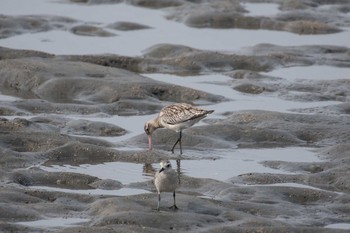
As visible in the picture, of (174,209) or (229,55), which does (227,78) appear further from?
(174,209)

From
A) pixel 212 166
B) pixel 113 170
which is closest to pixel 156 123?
pixel 212 166

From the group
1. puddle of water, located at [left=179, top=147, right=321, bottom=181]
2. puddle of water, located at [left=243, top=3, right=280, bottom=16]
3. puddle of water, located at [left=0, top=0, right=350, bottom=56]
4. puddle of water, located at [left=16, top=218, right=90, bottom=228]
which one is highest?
puddle of water, located at [left=243, top=3, right=280, bottom=16]

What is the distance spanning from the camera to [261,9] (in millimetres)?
38000

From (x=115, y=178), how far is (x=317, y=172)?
3425 millimetres

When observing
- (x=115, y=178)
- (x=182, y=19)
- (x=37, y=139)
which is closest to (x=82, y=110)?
(x=37, y=139)

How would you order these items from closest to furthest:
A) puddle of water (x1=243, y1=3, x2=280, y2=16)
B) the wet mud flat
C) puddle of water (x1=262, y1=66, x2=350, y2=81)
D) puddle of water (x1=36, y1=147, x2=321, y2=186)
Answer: the wet mud flat → puddle of water (x1=36, y1=147, x2=321, y2=186) → puddle of water (x1=262, y1=66, x2=350, y2=81) → puddle of water (x1=243, y1=3, x2=280, y2=16)

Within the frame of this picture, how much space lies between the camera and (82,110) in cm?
2373

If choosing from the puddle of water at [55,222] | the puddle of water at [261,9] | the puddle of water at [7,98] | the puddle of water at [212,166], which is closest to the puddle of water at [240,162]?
the puddle of water at [212,166]

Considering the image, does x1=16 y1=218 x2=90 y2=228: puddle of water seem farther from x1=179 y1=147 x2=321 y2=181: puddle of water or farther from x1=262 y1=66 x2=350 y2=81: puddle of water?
x1=262 y1=66 x2=350 y2=81: puddle of water

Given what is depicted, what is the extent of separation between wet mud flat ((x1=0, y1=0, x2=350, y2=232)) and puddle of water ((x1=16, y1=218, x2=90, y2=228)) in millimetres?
17

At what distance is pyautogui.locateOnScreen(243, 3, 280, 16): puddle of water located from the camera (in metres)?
37.0

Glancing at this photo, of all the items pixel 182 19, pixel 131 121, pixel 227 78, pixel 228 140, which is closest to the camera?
pixel 228 140

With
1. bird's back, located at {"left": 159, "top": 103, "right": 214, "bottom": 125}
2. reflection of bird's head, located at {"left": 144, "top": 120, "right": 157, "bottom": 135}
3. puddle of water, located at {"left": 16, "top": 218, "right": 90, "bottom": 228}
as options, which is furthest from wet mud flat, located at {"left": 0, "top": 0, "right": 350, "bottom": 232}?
bird's back, located at {"left": 159, "top": 103, "right": 214, "bottom": 125}

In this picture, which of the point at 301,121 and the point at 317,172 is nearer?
the point at 317,172
